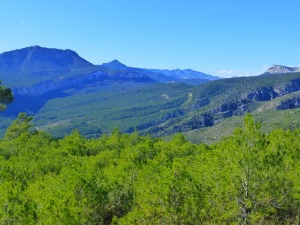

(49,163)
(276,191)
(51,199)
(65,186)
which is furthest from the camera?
(49,163)

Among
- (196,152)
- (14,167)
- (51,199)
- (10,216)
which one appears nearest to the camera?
(10,216)

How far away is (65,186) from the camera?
1480 inches

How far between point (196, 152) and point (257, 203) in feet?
139

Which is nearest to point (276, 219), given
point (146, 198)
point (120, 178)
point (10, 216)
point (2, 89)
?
point (146, 198)

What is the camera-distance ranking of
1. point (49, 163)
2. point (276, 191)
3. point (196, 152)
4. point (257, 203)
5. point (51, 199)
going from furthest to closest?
point (196, 152) → point (49, 163) → point (276, 191) → point (257, 203) → point (51, 199)

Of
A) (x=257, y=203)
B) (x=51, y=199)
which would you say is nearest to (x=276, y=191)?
(x=257, y=203)

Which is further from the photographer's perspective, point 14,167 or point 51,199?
point 14,167

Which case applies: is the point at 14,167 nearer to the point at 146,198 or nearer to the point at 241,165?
the point at 146,198

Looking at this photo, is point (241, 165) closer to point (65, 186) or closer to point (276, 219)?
point (276, 219)

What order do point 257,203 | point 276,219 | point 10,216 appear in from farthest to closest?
point 276,219, point 257,203, point 10,216

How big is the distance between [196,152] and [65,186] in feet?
134

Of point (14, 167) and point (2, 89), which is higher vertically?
point (2, 89)

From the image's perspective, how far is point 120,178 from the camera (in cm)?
4853

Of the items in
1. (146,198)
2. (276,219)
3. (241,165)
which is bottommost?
(276,219)
